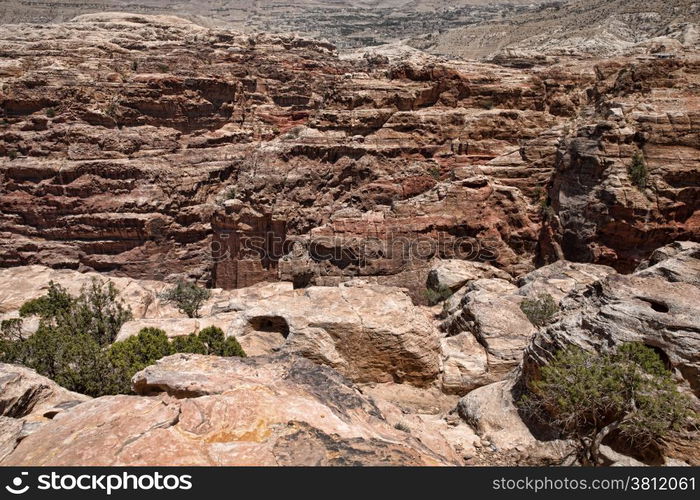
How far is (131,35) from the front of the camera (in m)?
54.9

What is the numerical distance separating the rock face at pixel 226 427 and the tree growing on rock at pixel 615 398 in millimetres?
3859

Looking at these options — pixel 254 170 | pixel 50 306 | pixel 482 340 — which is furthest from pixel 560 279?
pixel 50 306

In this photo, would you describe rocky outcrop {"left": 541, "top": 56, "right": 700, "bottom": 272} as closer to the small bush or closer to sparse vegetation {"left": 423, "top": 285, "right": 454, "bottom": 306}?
sparse vegetation {"left": 423, "top": 285, "right": 454, "bottom": 306}

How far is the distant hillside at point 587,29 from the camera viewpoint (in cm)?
5975

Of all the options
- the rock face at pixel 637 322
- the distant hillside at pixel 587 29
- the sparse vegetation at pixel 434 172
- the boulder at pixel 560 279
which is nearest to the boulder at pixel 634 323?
the rock face at pixel 637 322

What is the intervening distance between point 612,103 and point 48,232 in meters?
42.3

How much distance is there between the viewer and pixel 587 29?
71.9m

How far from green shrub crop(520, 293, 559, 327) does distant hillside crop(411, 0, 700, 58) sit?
36752 millimetres

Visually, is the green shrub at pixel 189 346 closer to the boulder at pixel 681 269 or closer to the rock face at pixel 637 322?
the rock face at pixel 637 322

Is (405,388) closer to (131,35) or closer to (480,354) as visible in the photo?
(480,354)

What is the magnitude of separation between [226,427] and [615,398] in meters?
7.34

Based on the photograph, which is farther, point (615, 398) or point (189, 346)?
point (189, 346)

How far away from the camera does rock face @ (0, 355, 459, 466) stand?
246 inches

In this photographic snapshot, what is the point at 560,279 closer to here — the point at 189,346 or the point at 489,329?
the point at 489,329
